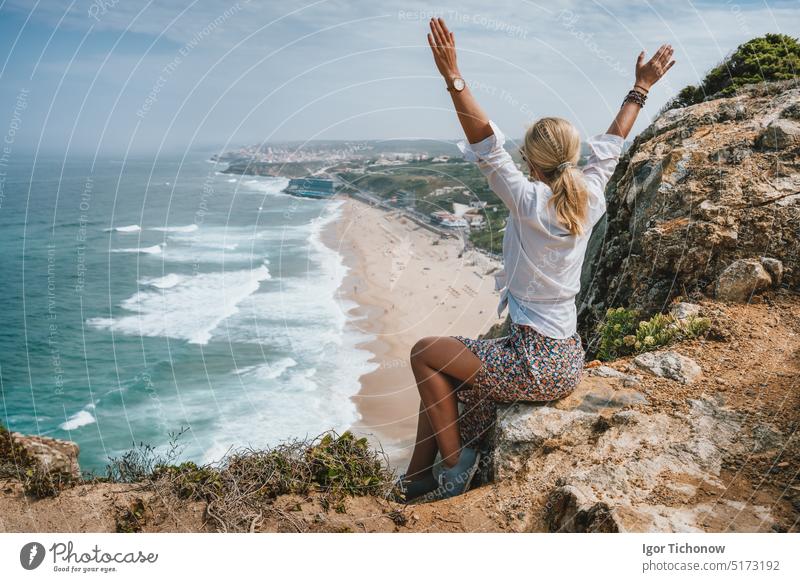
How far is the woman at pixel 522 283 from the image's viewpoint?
12.7 ft

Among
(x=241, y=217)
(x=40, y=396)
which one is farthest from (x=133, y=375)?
(x=241, y=217)

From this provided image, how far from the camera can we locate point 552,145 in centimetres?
397

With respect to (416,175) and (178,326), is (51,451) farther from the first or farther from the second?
(178,326)

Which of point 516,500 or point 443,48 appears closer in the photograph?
point 443,48

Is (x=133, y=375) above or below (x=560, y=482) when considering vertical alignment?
below

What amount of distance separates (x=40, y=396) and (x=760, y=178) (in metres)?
28.9

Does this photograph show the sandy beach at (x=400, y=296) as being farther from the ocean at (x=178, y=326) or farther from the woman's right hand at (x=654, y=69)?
the woman's right hand at (x=654, y=69)

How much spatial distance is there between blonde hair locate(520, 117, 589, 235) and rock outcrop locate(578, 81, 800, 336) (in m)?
3.08

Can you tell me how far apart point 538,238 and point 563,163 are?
507 mm

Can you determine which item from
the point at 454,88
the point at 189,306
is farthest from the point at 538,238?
the point at 189,306

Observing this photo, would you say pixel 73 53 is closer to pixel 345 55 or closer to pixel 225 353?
pixel 345 55

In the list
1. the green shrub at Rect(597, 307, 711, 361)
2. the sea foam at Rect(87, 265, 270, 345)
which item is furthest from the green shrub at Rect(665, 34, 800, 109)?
the sea foam at Rect(87, 265, 270, 345)

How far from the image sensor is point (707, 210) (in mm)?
6605

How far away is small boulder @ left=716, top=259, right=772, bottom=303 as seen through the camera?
6.07m
